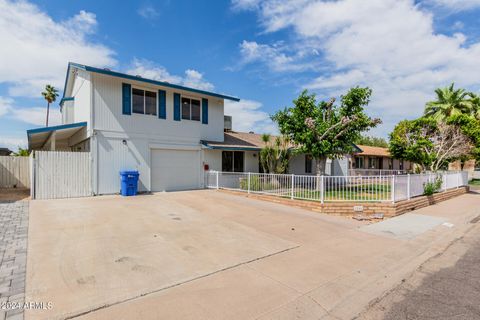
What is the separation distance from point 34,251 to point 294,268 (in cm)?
496

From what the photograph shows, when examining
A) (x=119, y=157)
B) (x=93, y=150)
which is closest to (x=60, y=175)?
(x=93, y=150)

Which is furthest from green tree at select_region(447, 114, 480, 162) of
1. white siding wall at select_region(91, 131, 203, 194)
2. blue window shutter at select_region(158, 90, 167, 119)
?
white siding wall at select_region(91, 131, 203, 194)

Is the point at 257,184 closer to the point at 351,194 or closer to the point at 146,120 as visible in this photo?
the point at 351,194

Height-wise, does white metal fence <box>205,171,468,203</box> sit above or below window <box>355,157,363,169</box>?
below

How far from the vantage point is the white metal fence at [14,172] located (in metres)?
14.5

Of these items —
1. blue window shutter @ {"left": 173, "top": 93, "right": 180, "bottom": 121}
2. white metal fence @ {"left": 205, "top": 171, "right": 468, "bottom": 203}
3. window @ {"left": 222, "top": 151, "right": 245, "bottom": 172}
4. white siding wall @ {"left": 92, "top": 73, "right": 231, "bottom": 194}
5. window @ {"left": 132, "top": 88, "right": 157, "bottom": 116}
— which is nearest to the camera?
white metal fence @ {"left": 205, "top": 171, "right": 468, "bottom": 203}

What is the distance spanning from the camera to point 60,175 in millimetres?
10969

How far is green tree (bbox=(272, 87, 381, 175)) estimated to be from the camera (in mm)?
12102

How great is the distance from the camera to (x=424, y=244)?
5961 mm

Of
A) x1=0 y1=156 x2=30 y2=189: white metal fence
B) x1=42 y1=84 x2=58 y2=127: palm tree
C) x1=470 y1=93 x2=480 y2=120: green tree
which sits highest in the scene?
x1=42 y1=84 x2=58 y2=127: palm tree

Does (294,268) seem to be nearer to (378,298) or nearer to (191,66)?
(378,298)

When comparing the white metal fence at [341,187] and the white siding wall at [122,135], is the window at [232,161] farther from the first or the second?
the white metal fence at [341,187]

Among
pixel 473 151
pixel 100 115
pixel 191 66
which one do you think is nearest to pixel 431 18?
pixel 473 151

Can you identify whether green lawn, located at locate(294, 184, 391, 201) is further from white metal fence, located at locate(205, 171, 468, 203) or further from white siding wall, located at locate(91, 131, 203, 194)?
white siding wall, located at locate(91, 131, 203, 194)
